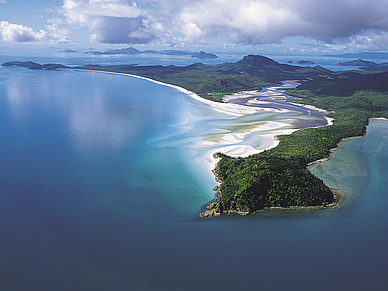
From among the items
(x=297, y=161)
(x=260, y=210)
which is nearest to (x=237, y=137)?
(x=297, y=161)

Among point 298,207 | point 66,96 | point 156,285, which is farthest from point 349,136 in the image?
point 66,96

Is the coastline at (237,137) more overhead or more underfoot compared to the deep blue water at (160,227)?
more overhead

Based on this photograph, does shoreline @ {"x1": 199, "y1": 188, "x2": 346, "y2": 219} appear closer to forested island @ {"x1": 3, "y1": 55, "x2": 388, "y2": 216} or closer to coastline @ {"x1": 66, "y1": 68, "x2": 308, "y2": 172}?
forested island @ {"x1": 3, "y1": 55, "x2": 388, "y2": 216}

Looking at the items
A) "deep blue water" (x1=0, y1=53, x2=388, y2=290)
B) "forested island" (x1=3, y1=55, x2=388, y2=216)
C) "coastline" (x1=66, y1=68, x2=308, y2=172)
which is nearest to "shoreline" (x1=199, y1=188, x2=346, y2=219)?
"forested island" (x1=3, y1=55, x2=388, y2=216)

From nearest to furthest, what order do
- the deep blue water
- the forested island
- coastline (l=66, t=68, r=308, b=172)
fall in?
the deep blue water → the forested island → coastline (l=66, t=68, r=308, b=172)

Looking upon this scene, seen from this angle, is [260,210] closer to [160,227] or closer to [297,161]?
[160,227]

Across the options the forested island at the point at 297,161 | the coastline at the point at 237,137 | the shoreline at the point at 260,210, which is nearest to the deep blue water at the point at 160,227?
the shoreline at the point at 260,210

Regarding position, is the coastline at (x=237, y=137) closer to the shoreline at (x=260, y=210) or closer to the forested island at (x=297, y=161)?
the forested island at (x=297, y=161)

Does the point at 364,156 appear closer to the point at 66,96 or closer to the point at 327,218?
the point at 327,218
